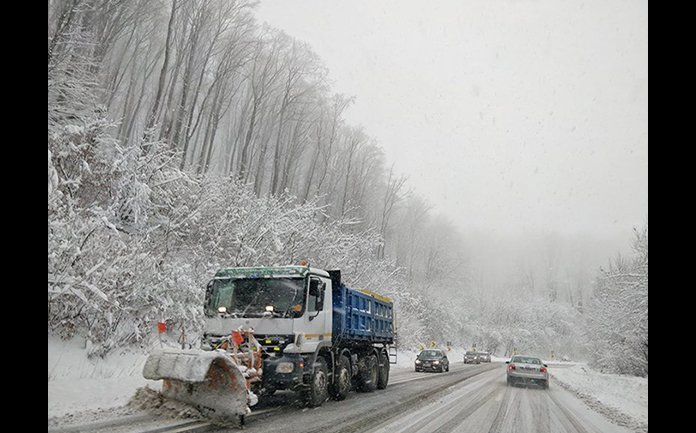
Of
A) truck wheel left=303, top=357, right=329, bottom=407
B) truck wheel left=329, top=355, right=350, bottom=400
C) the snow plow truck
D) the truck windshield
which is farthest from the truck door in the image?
truck wheel left=329, top=355, right=350, bottom=400

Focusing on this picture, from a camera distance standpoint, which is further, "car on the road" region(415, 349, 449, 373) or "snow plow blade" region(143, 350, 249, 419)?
"car on the road" region(415, 349, 449, 373)

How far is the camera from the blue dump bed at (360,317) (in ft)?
38.5

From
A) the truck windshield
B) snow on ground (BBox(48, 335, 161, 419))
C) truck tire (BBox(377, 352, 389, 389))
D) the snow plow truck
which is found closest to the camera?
the snow plow truck

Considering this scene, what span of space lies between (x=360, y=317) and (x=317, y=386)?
3.39 metres

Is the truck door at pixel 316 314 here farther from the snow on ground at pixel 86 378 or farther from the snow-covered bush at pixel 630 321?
the snow-covered bush at pixel 630 321

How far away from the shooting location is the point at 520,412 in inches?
445

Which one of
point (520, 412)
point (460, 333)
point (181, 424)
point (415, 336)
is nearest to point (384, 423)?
point (181, 424)

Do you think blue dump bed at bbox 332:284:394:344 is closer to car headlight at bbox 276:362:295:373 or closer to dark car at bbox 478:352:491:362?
car headlight at bbox 276:362:295:373

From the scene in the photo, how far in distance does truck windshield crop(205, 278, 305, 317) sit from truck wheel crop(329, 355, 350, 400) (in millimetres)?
2798

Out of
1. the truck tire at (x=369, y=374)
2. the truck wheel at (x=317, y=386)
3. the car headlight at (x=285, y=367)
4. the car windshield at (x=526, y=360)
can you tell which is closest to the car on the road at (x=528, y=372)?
the car windshield at (x=526, y=360)

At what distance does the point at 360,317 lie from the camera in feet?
43.8

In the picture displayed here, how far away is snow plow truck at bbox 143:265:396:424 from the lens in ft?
24.6

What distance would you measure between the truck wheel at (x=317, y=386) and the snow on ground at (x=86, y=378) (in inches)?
127
